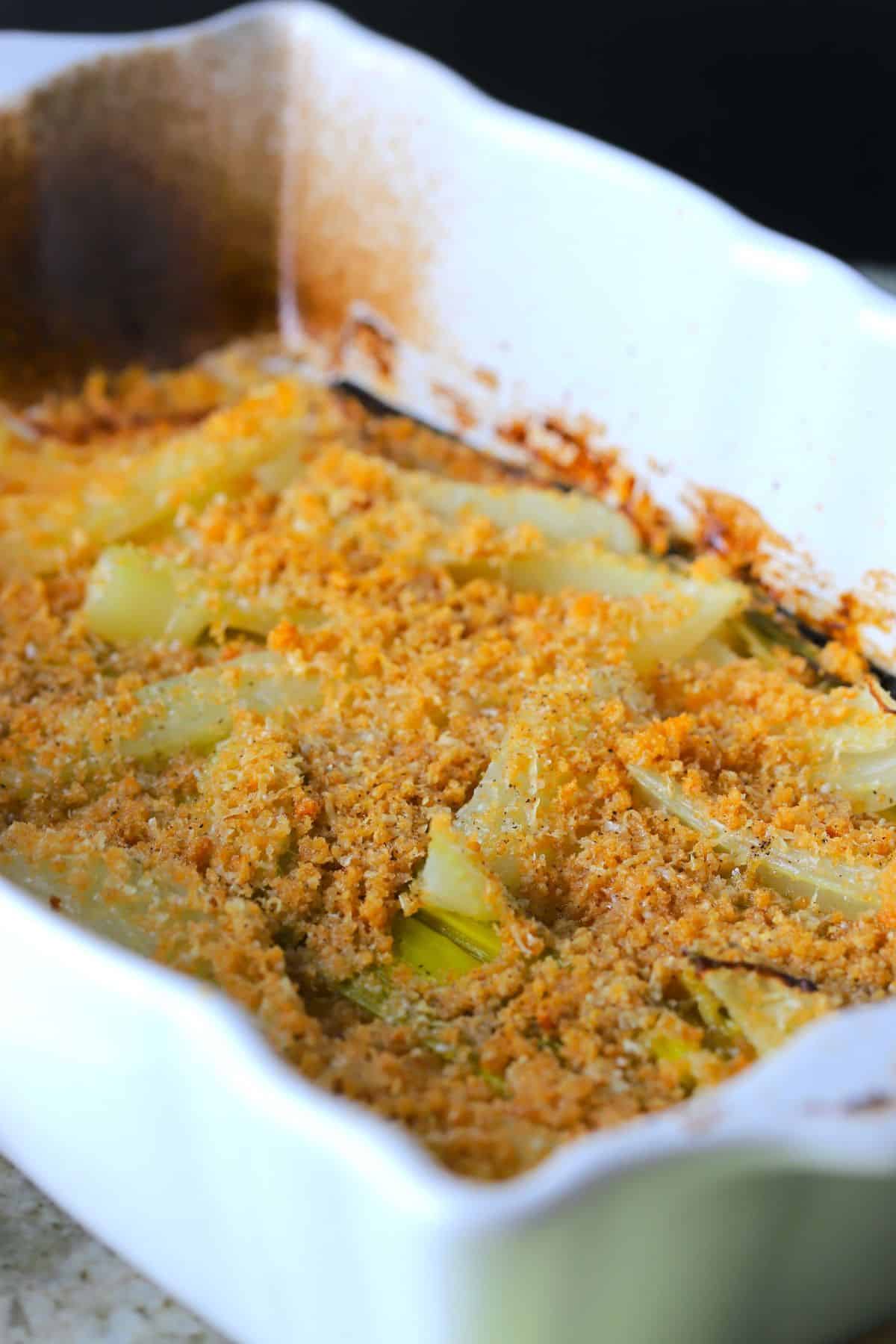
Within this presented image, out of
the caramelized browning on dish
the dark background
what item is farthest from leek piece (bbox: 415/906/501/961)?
the dark background

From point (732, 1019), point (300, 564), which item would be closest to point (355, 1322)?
point (732, 1019)

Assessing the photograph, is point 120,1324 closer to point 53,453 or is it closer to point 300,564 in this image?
point 300,564

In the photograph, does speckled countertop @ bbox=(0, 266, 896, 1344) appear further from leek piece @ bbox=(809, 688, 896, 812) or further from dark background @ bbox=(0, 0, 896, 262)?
dark background @ bbox=(0, 0, 896, 262)

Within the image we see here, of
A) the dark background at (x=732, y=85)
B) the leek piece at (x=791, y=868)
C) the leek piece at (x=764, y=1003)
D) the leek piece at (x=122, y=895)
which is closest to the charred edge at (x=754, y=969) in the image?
the leek piece at (x=764, y=1003)

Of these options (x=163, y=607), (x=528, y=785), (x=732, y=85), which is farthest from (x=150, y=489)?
(x=732, y=85)

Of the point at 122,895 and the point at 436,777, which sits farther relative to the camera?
the point at 436,777

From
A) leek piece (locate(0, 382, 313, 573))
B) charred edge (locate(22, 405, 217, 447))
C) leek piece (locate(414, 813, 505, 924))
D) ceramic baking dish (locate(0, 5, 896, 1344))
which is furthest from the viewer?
charred edge (locate(22, 405, 217, 447))

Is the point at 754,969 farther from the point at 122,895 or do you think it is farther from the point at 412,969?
the point at 122,895

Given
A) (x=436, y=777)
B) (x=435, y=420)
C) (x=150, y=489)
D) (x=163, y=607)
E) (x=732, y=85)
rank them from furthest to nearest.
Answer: (x=732, y=85) → (x=435, y=420) → (x=150, y=489) → (x=163, y=607) → (x=436, y=777)
